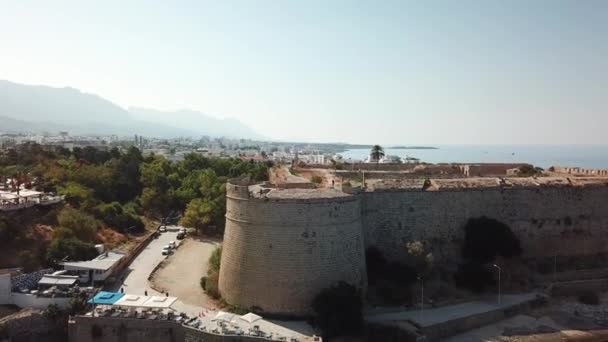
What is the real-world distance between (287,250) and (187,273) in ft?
24.7

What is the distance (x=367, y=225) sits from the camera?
Answer: 24.7 meters

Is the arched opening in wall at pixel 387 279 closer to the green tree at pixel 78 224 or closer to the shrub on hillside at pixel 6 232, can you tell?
the green tree at pixel 78 224

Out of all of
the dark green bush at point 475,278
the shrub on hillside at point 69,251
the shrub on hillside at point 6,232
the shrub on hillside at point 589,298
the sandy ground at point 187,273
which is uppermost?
the shrub on hillside at point 6,232

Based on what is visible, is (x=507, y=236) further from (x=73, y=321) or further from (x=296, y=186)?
(x=73, y=321)

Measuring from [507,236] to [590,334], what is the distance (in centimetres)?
580

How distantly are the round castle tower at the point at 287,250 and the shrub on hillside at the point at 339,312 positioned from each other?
943 millimetres

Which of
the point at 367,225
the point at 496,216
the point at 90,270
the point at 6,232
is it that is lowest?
the point at 90,270

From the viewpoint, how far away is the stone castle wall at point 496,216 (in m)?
24.8

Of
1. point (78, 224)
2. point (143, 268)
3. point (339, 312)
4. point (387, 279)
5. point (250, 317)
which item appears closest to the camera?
point (339, 312)

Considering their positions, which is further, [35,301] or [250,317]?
[35,301]

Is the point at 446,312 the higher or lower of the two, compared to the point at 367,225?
lower

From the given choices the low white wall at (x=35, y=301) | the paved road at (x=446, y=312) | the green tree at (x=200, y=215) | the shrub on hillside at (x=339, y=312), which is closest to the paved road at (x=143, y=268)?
the green tree at (x=200, y=215)

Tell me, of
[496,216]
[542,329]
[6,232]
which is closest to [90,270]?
[6,232]

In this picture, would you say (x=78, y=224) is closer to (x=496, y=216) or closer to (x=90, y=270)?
(x=90, y=270)
